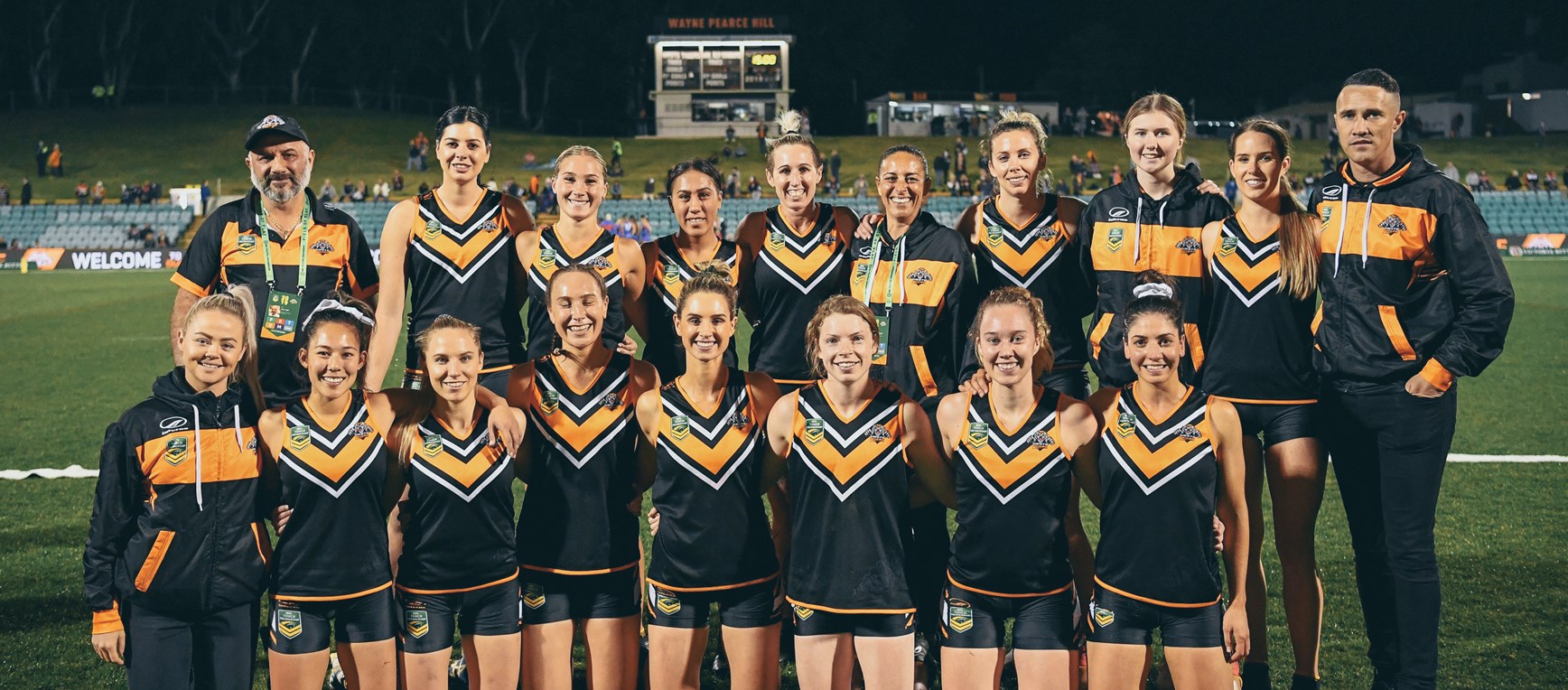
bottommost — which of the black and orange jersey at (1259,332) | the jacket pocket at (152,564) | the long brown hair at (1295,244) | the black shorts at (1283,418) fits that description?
the jacket pocket at (152,564)

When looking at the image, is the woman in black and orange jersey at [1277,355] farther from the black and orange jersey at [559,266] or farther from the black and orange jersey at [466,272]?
the black and orange jersey at [466,272]

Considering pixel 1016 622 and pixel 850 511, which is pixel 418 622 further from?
pixel 1016 622

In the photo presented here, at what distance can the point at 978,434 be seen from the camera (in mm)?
3994

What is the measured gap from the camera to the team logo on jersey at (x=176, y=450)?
3.76 meters

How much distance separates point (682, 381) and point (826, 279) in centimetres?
116

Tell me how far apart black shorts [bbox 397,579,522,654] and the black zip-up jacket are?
3.09 meters

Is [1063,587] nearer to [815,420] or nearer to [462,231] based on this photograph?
[815,420]

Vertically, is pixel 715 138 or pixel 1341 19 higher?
pixel 1341 19

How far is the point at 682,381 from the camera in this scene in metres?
4.19

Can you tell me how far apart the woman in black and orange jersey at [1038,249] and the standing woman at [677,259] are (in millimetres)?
1086

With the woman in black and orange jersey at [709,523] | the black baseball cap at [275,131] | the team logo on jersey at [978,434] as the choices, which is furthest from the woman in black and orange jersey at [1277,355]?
the black baseball cap at [275,131]

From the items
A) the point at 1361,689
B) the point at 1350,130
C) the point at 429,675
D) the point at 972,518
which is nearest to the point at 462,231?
the point at 429,675

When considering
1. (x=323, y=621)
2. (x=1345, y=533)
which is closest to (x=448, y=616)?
(x=323, y=621)

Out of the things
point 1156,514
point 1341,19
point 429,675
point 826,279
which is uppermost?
point 1341,19
